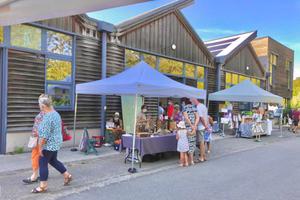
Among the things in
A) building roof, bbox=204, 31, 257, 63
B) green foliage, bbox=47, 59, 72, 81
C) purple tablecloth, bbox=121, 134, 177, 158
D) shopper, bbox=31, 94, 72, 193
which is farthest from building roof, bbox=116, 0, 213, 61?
shopper, bbox=31, 94, 72, 193

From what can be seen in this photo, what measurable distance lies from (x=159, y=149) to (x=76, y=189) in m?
3.23

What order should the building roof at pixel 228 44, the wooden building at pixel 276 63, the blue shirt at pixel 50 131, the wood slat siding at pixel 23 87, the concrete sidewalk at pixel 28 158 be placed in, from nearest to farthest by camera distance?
1. the blue shirt at pixel 50 131
2. the concrete sidewalk at pixel 28 158
3. the wood slat siding at pixel 23 87
4. the building roof at pixel 228 44
5. the wooden building at pixel 276 63

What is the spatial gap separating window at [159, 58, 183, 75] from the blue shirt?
9707 mm

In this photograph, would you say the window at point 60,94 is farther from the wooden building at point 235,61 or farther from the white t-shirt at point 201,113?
the wooden building at point 235,61

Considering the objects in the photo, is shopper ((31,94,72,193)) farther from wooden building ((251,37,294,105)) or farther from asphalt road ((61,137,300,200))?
wooden building ((251,37,294,105))

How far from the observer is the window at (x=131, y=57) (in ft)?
44.5

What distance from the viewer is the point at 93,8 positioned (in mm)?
3115

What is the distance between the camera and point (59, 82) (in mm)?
11125

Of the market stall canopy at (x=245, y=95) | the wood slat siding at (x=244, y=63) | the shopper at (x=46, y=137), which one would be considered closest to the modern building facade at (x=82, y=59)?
the market stall canopy at (x=245, y=95)

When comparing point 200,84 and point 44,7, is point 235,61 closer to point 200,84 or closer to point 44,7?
point 200,84

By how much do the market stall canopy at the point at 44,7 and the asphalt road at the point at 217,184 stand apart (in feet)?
11.4

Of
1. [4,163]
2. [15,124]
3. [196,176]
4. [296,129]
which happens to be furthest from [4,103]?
[296,129]

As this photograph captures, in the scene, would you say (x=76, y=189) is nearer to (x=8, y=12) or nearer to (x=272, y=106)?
(x=8, y=12)

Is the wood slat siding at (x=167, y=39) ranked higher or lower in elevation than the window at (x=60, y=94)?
higher
